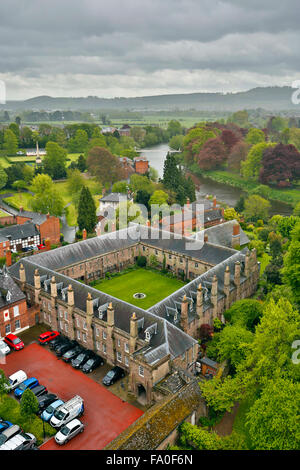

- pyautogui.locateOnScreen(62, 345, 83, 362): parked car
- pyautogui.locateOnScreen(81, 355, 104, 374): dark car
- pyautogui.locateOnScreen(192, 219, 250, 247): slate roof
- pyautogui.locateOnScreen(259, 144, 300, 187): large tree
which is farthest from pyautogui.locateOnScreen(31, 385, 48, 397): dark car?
pyautogui.locateOnScreen(259, 144, 300, 187): large tree

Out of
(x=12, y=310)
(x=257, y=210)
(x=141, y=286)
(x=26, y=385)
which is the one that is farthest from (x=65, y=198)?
(x=26, y=385)

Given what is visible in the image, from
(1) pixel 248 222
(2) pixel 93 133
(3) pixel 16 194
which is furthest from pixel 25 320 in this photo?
(2) pixel 93 133

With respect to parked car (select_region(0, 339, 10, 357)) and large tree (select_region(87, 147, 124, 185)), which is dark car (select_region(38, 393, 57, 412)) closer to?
parked car (select_region(0, 339, 10, 357))

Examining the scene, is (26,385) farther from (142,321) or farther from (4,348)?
(142,321)

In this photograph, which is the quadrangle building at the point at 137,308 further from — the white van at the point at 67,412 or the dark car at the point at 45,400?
the dark car at the point at 45,400
